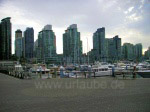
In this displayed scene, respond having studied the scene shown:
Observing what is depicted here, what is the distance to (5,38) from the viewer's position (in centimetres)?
10994

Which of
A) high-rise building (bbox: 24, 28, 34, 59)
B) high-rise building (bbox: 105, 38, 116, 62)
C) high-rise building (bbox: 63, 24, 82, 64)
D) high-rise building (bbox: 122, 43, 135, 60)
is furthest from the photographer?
high-rise building (bbox: 122, 43, 135, 60)

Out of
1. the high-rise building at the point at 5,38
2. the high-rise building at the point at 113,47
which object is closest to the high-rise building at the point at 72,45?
the high-rise building at the point at 113,47

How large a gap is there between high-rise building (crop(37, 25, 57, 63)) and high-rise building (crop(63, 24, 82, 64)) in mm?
10857

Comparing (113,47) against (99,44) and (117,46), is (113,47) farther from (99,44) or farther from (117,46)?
(99,44)

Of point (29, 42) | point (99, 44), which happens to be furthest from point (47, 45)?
point (99, 44)

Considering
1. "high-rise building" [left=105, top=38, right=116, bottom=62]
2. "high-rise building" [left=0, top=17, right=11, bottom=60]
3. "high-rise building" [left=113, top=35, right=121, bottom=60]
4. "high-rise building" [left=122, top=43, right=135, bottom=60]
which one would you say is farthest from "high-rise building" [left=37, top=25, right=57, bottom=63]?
"high-rise building" [left=122, top=43, right=135, bottom=60]

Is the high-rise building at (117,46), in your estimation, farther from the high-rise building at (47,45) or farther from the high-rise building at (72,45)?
the high-rise building at (47,45)

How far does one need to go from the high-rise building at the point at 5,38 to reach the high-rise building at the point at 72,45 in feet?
126

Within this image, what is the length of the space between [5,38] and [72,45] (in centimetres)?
4400

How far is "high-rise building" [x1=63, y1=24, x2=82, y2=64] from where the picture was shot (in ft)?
405

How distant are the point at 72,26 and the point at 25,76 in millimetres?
107157

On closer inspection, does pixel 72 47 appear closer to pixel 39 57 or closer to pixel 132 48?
pixel 39 57

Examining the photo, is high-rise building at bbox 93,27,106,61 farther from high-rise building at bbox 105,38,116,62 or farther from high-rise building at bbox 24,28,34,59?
high-rise building at bbox 24,28,34,59

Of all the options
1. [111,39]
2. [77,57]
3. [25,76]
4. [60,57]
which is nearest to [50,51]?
[60,57]
